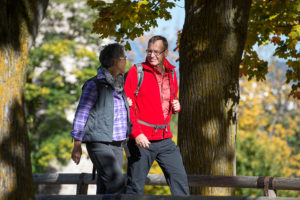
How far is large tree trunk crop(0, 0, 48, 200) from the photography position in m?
4.13

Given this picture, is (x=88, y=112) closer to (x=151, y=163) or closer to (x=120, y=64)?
(x=120, y=64)

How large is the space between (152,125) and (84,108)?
34.6 inches

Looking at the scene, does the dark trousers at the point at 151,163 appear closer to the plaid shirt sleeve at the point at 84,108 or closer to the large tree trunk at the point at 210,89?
the plaid shirt sleeve at the point at 84,108

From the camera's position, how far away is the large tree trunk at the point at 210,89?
6609 mm

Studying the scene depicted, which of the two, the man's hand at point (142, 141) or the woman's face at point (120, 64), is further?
the man's hand at point (142, 141)

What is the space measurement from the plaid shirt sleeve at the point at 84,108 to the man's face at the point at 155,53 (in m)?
0.86

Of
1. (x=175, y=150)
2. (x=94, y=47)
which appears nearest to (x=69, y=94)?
(x=94, y=47)

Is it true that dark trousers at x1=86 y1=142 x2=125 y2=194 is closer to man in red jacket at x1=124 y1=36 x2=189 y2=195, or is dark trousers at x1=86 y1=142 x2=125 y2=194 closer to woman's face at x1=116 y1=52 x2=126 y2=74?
man in red jacket at x1=124 y1=36 x2=189 y2=195

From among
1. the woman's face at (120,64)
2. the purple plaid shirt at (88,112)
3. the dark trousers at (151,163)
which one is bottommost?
the dark trousers at (151,163)

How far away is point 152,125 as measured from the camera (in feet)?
16.6

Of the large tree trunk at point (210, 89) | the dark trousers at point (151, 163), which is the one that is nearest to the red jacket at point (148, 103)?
the dark trousers at point (151, 163)

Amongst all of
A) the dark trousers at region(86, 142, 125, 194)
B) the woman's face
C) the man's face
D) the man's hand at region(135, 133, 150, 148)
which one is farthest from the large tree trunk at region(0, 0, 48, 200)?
the man's face

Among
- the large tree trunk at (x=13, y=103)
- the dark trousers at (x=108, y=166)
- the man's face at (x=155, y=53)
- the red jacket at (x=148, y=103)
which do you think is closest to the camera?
the large tree trunk at (x=13, y=103)

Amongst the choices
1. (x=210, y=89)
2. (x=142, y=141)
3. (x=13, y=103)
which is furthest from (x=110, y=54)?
(x=210, y=89)
